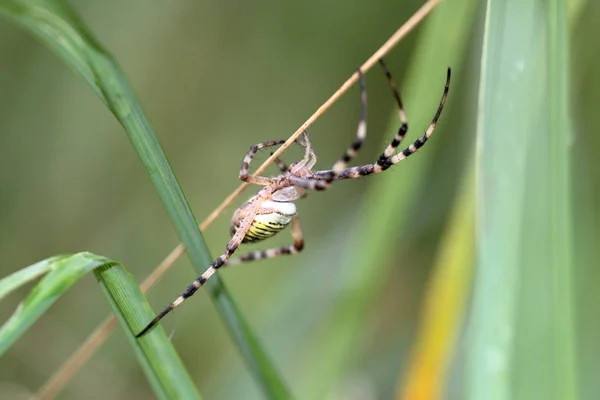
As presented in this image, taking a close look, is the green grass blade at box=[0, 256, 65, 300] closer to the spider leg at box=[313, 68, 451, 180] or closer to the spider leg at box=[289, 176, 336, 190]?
the spider leg at box=[289, 176, 336, 190]

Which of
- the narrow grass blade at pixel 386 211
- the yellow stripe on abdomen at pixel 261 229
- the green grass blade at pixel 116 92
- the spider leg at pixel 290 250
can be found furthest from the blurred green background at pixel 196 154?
the green grass blade at pixel 116 92

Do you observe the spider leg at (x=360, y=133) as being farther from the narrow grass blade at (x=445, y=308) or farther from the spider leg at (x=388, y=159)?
the narrow grass blade at (x=445, y=308)

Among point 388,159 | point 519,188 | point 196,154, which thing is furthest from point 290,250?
point 196,154

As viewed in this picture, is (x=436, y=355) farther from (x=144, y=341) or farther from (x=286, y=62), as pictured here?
(x=286, y=62)

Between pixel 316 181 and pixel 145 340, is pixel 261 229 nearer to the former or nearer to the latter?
pixel 316 181

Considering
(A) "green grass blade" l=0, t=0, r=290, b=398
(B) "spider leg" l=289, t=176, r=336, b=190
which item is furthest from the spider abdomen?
(A) "green grass blade" l=0, t=0, r=290, b=398

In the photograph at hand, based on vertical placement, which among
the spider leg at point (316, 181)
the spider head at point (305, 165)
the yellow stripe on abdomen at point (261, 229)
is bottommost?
the yellow stripe on abdomen at point (261, 229)

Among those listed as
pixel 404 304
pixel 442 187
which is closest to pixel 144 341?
pixel 442 187
